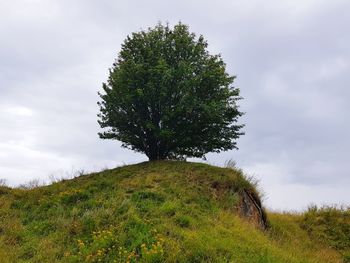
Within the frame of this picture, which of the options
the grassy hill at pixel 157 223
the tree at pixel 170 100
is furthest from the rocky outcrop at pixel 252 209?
the tree at pixel 170 100

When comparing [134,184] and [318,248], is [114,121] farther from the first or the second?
[318,248]

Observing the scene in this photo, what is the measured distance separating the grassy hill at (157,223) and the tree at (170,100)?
6.38ft

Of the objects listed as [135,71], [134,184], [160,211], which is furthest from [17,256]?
[135,71]

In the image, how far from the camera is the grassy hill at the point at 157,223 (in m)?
12.4

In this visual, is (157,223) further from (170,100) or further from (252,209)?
(170,100)

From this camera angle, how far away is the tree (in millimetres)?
21969

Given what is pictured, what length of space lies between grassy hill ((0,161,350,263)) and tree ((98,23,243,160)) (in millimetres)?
1944

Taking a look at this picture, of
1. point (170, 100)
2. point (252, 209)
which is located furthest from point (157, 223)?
point (170, 100)

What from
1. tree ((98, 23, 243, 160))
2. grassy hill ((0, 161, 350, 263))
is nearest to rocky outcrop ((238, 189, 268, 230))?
grassy hill ((0, 161, 350, 263))

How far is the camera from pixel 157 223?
14.1 m

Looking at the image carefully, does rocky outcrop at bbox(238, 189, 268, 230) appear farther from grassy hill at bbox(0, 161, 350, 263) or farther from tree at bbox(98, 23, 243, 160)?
tree at bbox(98, 23, 243, 160)

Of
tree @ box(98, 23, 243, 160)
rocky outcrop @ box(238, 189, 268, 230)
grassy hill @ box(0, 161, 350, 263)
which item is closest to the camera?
grassy hill @ box(0, 161, 350, 263)

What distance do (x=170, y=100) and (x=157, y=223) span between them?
9868mm

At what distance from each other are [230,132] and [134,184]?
7.25 m
